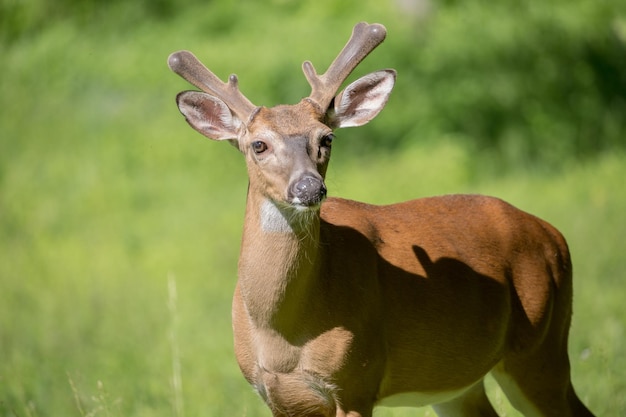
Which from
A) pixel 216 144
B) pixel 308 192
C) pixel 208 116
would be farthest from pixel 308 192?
pixel 216 144

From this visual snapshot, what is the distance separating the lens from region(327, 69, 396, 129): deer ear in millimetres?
5887

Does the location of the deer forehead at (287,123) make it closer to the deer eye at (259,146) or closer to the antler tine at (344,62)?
the deer eye at (259,146)

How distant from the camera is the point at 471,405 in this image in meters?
6.63

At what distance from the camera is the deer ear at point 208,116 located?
5.77 m

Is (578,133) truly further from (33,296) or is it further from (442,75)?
(33,296)

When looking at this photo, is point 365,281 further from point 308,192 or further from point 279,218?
point 308,192

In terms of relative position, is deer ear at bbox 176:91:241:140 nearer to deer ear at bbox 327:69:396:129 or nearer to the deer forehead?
the deer forehead

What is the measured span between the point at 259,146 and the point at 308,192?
0.49 meters

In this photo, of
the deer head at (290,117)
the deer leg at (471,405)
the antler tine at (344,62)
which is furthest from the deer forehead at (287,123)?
the deer leg at (471,405)

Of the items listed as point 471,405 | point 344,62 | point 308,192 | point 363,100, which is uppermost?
point 344,62

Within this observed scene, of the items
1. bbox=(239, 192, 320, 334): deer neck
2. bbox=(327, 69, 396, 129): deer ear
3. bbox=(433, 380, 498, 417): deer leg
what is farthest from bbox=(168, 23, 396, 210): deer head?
bbox=(433, 380, 498, 417): deer leg

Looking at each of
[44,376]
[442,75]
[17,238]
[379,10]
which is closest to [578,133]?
[442,75]

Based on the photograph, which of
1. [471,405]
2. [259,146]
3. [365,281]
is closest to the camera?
[259,146]

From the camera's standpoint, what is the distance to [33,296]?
11680mm
